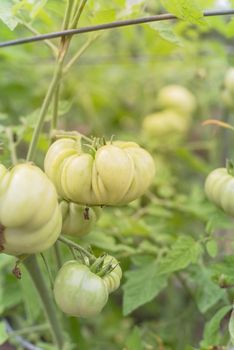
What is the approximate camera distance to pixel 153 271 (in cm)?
100

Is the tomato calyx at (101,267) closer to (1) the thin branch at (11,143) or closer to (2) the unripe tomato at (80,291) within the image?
(2) the unripe tomato at (80,291)

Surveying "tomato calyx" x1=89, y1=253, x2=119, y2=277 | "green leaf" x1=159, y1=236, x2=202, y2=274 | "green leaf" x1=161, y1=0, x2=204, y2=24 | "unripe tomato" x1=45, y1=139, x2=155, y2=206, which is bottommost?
"green leaf" x1=159, y1=236, x2=202, y2=274

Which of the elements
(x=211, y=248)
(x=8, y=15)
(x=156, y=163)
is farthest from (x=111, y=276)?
(x=156, y=163)

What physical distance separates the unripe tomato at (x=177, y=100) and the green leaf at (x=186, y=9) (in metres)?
1.06

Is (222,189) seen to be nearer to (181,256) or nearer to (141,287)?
(181,256)

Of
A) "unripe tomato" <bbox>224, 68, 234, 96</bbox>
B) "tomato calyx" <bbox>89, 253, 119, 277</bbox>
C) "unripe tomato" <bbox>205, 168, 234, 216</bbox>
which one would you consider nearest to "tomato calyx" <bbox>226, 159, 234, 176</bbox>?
"unripe tomato" <bbox>205, 168, 234, 216</bbox>

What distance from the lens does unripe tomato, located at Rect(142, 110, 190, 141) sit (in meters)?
1.80

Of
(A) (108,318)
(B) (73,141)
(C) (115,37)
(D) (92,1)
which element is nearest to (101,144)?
(B) (73,141)

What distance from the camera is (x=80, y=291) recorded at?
2.29ft

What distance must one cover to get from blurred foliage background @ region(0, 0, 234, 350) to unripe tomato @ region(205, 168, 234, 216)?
0.08 metres

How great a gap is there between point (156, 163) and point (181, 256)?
0.79 meters

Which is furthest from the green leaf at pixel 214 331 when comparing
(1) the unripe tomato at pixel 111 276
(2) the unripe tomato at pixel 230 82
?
(2) the unripe tomato at pixel 230 82

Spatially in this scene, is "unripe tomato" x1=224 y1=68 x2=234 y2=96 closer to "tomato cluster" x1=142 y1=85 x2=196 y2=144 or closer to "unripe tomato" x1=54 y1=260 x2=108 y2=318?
"tomato cluster" x1=142 y1=85 x2=196 y2=144

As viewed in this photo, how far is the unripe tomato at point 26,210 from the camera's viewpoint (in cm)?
61
